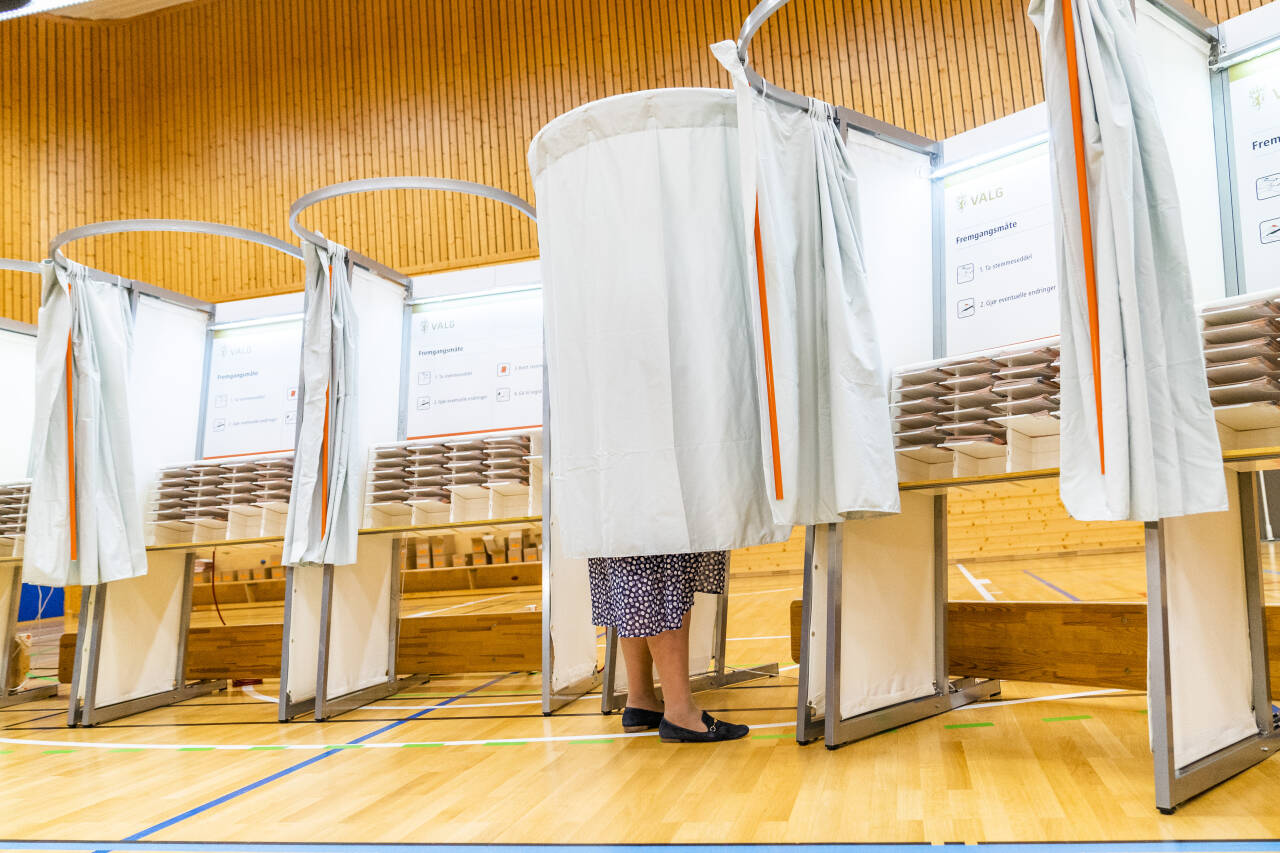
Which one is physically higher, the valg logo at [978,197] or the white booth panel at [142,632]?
the valg logo at [978,197]

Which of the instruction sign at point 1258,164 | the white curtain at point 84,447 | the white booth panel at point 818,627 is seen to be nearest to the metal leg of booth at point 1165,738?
the white booth panel at point 818,627

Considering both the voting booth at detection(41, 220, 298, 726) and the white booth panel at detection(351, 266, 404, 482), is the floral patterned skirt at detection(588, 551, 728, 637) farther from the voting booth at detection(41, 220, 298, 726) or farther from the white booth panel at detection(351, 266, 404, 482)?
the voting booth at detection(41, 220, 298, 726)

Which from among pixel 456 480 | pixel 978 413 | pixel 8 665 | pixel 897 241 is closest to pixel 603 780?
pixel 978 413

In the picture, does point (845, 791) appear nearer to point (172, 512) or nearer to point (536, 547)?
point (172, 512)

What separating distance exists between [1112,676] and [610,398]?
5.41 feet

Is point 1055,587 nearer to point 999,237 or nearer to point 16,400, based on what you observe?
point 999,237

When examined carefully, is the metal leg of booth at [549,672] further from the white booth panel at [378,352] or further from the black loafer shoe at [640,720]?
the white booth panel at [378,352]

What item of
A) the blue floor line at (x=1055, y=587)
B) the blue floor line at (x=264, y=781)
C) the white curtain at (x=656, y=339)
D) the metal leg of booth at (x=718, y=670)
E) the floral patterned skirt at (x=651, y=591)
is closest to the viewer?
the blue floor line at (x=264, y=781)

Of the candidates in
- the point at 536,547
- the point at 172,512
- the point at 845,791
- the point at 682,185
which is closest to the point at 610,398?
the point at 682,185

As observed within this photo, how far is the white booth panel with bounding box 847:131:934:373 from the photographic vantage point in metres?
2.56

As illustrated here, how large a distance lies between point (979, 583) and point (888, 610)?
4.15 m

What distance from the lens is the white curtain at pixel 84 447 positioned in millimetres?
3527

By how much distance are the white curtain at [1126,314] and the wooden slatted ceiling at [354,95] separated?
5.94 metres

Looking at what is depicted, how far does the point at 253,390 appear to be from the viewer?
4.48 metres
